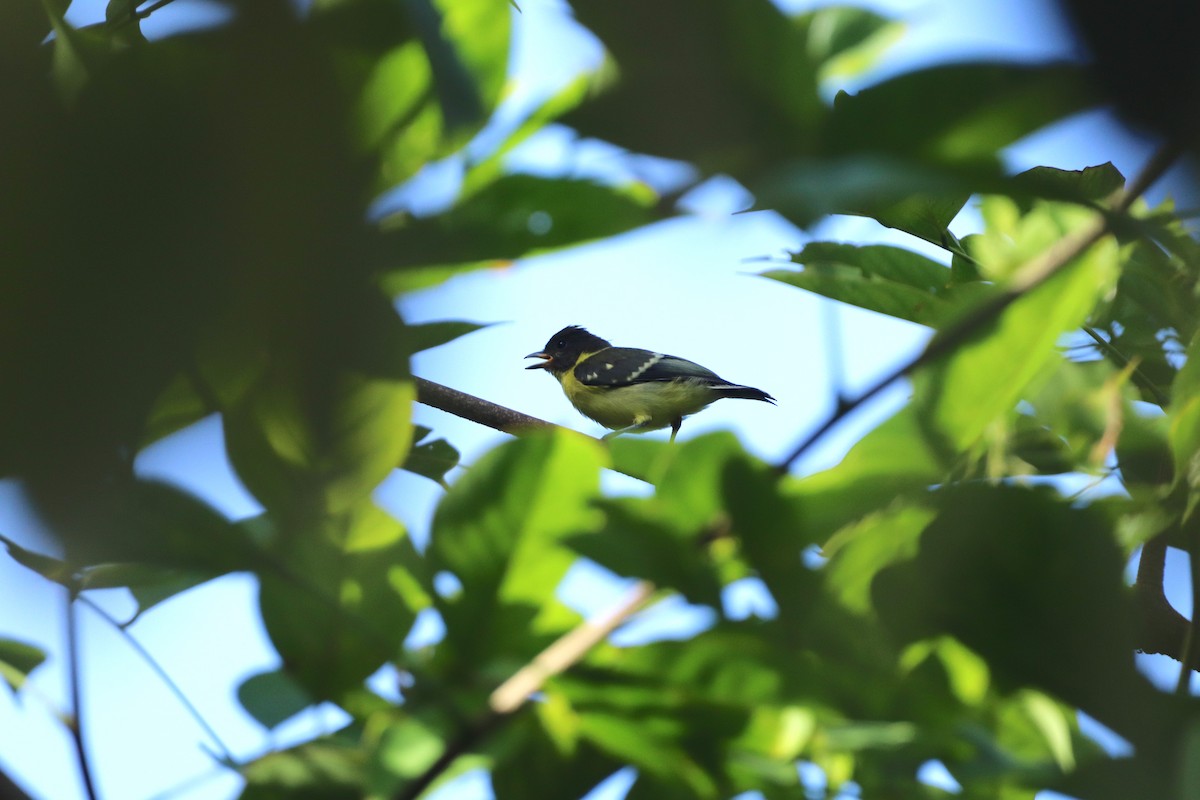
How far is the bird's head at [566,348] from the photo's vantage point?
6.90 meters

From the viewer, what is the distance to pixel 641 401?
6.00m

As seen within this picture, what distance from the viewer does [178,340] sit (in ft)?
1.19

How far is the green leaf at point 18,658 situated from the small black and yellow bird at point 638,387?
15.6ft

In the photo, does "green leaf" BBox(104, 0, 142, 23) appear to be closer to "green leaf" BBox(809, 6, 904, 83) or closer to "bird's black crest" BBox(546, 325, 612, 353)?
"green leaf" BBox(809, 6, 904, 83)

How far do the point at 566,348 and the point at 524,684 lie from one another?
6594mm

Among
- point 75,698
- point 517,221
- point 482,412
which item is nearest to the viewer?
point 517,221

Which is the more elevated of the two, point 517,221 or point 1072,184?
point 517,221

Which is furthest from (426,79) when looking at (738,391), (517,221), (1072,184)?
(738,391)

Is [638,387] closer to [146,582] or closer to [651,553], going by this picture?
[146,582]

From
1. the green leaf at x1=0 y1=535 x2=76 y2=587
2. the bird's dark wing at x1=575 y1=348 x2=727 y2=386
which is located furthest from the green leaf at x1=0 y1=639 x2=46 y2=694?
the bird's dark wing at x1=575 y1=348 x2=727 y2=386

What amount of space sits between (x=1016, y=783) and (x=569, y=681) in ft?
0.71

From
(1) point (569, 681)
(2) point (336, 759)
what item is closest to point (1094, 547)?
(1) point (569, 681)

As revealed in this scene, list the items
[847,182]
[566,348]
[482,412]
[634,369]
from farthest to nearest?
1. [566,348]
2. [634,369]
3. [482,412]
4. [847,182]

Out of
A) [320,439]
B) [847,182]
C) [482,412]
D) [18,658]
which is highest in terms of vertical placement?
[847,182]
